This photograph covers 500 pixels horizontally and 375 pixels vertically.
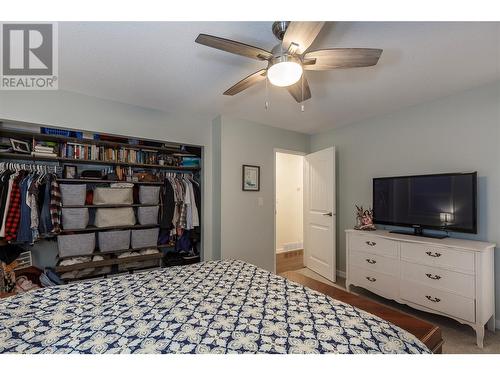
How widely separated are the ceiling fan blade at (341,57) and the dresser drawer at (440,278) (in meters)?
1.94

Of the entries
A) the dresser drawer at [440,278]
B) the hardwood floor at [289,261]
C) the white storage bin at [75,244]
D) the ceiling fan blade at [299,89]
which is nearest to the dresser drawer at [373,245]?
the dresser drawer at [440,278]

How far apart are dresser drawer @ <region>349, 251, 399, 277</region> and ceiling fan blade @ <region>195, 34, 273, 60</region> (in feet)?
7.67

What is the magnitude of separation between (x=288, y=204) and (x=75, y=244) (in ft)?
12.4

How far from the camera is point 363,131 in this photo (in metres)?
3.19

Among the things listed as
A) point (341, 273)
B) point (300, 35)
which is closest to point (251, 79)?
point (300, 35)

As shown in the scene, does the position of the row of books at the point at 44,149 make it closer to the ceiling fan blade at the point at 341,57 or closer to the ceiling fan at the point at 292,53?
the ceiling fan at the point at 292,53

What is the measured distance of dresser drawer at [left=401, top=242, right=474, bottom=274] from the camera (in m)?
1.94

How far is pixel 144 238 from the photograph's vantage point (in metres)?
2.86

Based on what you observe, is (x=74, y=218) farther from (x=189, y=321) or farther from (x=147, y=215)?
(x=189, y=321)

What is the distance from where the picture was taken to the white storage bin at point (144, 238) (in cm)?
281
